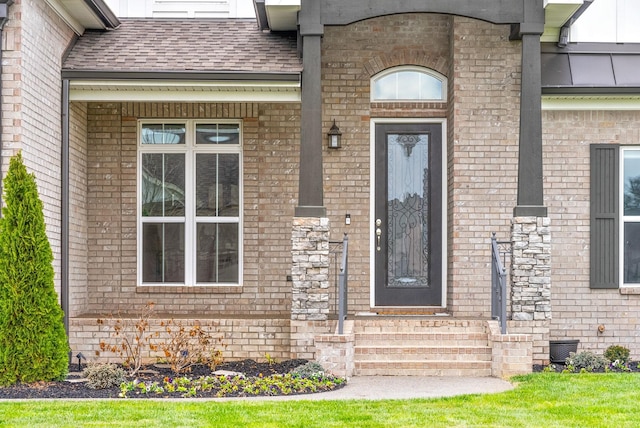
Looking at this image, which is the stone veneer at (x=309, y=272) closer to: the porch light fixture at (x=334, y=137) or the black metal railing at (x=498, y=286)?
the porch light fixture at (x=334, y=137)

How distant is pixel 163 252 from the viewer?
11.3 meters

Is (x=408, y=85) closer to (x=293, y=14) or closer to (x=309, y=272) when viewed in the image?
(x=293, y=14)

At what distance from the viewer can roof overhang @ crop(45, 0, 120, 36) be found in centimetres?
1009

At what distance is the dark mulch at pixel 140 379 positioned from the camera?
7.91m

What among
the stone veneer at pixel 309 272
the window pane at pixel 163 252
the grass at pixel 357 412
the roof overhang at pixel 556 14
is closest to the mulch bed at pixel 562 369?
the grass at pixel 357 412

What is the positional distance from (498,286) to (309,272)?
205 cm

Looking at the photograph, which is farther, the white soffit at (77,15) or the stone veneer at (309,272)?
the white soffit at (77,15)

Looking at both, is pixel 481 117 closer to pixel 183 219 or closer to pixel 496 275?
pixel 496 275

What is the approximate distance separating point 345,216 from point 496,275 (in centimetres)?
210

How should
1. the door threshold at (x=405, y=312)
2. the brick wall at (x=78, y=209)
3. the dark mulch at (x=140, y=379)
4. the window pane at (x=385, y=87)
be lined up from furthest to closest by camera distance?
the window pane at (x=385, y=87), the door threshold at (x=405, y=312), the brick wall at (x=78, y=209), the dark mulch at (x=140, y=379)

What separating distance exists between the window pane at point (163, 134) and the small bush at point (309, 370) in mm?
3753

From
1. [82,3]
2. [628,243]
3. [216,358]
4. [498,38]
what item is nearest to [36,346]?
[216,358]

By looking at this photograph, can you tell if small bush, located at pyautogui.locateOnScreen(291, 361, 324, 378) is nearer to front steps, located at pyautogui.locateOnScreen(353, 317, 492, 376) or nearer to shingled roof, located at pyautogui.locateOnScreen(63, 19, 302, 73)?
front steps, located at pyautogui.locateOnScreen(353, 317, 492, 376)

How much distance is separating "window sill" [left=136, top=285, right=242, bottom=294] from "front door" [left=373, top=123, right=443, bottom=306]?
1.79 m
